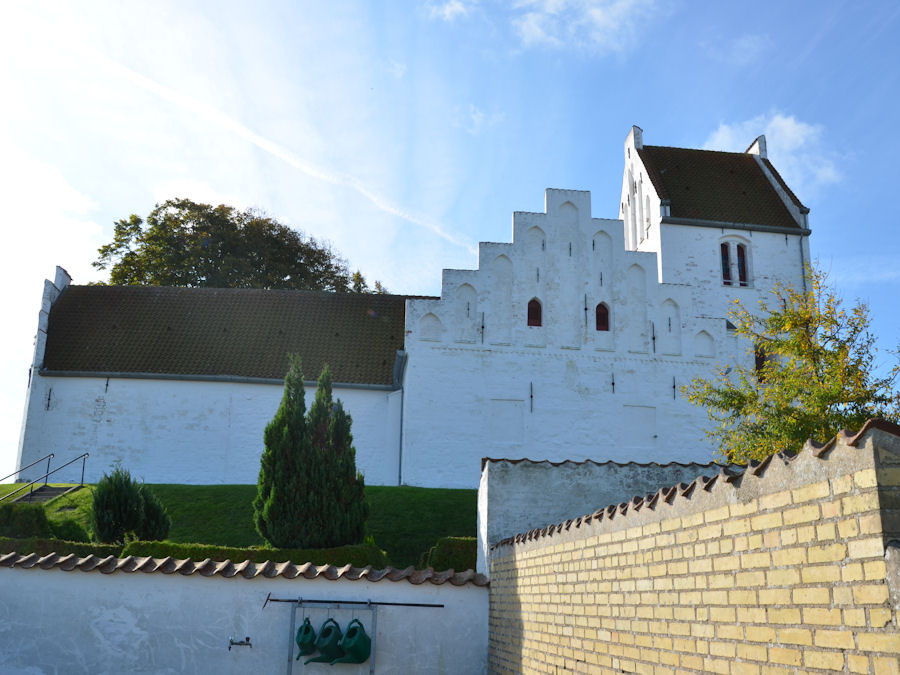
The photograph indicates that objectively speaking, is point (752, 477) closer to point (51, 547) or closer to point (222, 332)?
point (51, 547)

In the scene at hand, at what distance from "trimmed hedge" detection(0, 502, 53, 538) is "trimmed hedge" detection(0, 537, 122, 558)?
5.37 ft

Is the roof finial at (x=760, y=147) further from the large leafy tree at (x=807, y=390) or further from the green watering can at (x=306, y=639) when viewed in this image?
the green watering can at (x=306, y=639)

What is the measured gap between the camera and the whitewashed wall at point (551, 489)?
9758mm

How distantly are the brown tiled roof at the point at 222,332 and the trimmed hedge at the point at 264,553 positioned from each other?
1010 cm

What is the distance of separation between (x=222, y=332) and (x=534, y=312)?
31.7 ft

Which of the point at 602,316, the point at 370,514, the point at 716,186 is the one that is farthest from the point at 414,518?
the point at 716,186

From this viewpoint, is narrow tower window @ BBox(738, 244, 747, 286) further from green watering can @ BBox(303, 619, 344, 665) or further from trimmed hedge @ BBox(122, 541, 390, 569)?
green watering can @ BBox(303, 619, 344, 665)

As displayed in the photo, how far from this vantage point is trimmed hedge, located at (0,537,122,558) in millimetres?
12000

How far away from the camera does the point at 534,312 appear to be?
22625mm

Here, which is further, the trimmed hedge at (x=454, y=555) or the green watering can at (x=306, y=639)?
the trimmed hedge at (x=454, y=555)

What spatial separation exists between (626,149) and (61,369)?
69.6ft

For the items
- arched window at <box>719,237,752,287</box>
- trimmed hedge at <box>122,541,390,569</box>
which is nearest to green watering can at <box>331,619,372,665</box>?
trimmed hedge at <box>122,541,390,569</box>

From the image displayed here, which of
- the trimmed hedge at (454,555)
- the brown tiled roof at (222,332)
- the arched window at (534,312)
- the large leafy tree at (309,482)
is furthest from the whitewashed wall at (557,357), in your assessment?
the trimmed hedge at (454,555)

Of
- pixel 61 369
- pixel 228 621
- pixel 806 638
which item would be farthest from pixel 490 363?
pixel 806 638
